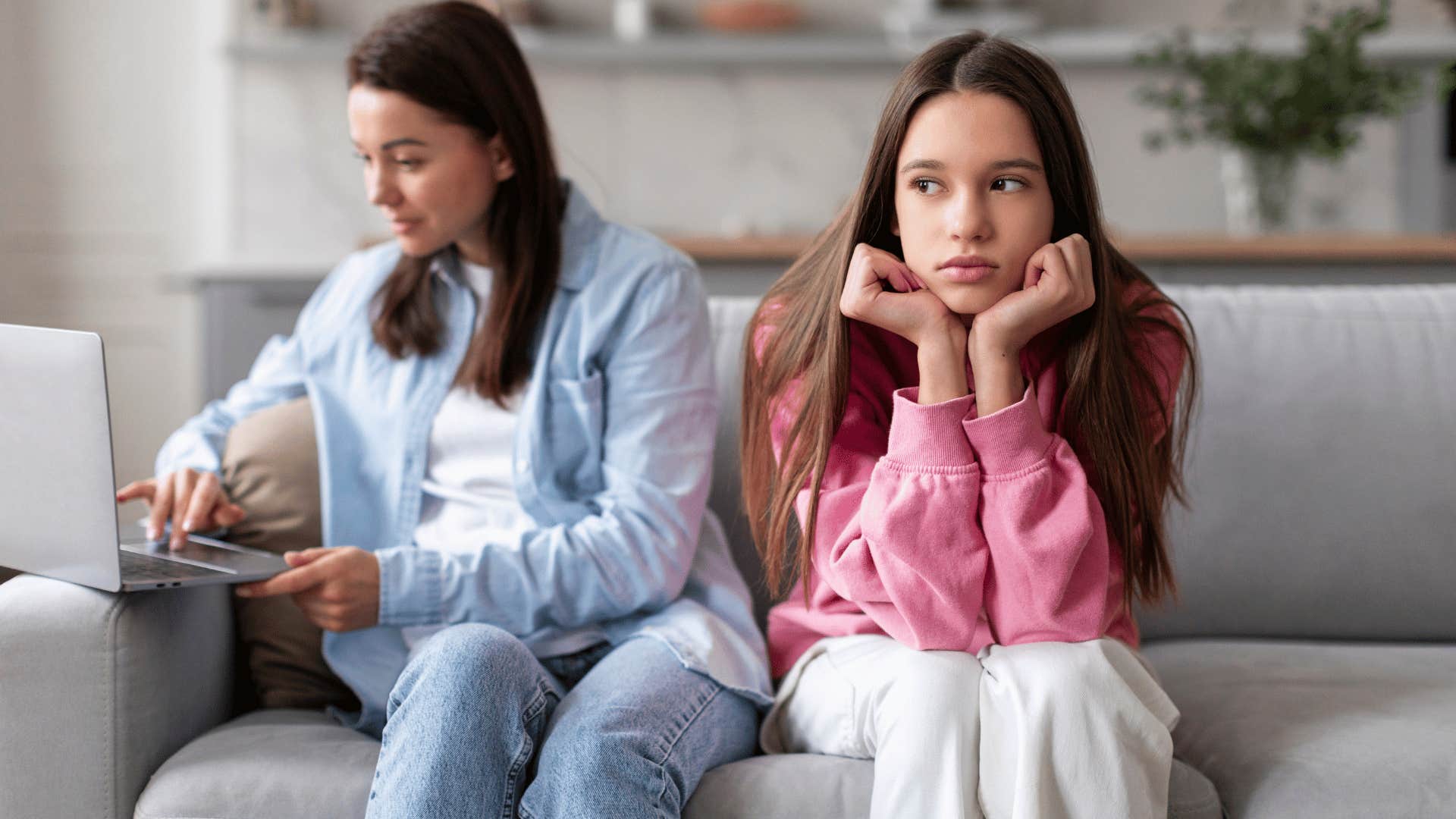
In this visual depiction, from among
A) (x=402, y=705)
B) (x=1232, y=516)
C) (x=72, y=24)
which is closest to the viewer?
(x=402, y=705)

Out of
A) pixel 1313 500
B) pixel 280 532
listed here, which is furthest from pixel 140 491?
pixel 1313 500

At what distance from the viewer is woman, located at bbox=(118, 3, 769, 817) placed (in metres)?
1.32

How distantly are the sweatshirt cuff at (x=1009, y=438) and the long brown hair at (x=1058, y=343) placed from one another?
0.25ft

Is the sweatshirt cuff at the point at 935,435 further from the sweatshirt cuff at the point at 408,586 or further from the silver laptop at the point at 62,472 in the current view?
the silver laptop at the point at 62,472

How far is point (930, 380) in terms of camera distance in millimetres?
1202

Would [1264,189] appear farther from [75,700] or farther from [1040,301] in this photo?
[75,700]

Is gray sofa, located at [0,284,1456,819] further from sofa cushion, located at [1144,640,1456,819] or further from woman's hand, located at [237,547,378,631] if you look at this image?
woman's hand, located at [237,547,378,631]

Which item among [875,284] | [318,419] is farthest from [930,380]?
[318,419]

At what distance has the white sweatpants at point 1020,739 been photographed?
42.1 inches

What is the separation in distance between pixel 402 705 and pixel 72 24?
3.46m

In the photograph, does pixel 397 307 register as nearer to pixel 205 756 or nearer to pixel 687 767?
pixel 205 756

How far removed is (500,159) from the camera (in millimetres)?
1471

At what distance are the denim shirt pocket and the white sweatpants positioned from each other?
0.46 m

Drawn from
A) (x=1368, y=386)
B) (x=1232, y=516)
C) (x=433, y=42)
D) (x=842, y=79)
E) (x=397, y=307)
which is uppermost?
(x=842, y=79)
